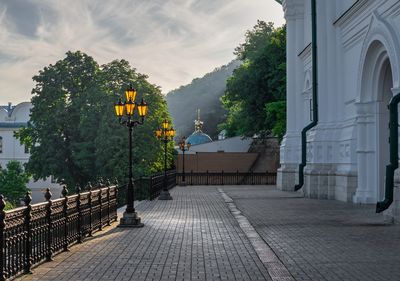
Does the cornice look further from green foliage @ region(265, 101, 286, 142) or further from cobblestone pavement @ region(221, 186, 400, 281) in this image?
cobblestone pavement @ region(221, 186, 400, 281)

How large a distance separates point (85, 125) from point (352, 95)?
69.1 feet

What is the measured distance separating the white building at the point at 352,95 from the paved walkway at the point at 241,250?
8.65ft

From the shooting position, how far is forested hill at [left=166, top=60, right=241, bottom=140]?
11519 centimetres

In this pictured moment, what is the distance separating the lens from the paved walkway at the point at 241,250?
8.77m

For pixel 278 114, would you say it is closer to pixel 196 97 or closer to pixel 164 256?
pixel 164 256

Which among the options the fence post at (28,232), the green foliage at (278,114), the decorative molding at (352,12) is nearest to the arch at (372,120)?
the decorative molding at (352,12)

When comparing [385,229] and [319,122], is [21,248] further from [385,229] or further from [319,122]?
[319,122]

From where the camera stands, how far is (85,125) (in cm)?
3972

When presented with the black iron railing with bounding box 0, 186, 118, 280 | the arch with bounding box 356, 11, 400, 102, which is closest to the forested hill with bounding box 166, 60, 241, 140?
the arch with bounding box 356, 11, 400, 102

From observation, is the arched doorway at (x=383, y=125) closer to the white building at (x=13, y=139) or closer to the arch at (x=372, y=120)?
A: the arch at (x=372, y=120)

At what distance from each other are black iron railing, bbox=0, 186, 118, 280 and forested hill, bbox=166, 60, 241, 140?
311ft

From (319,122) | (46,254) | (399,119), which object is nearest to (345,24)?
(319,122)

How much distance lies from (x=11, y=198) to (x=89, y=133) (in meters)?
25.9

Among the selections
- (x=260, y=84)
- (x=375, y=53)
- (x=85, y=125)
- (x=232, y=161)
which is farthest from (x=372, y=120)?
(x=232, y=161)
